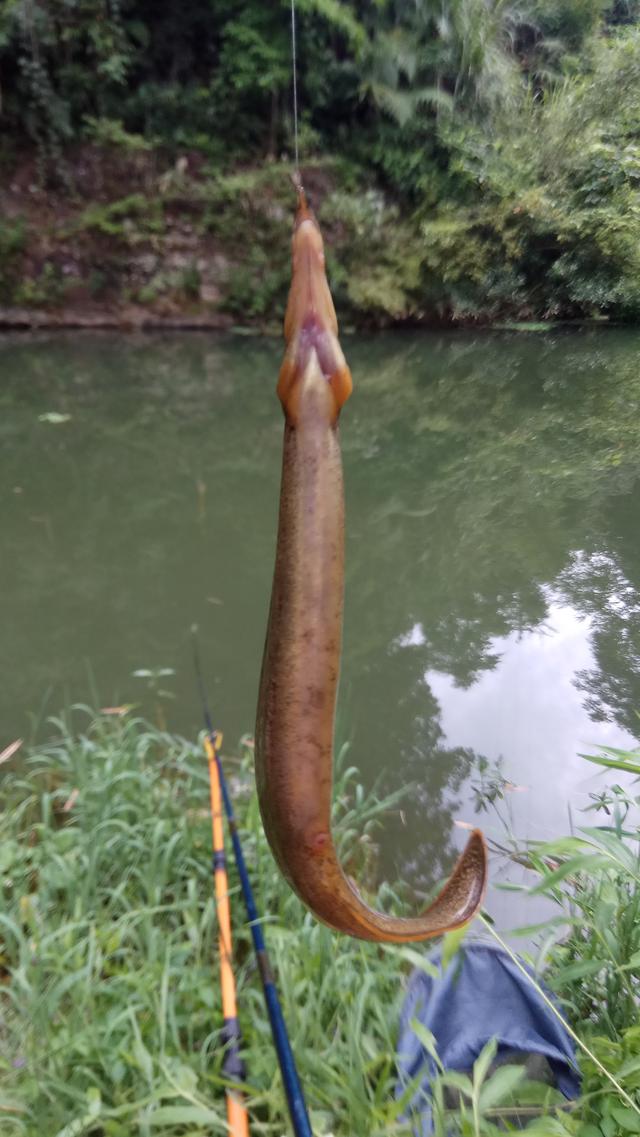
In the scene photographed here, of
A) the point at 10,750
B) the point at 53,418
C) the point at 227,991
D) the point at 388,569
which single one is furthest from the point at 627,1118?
Result: the point at 53,418

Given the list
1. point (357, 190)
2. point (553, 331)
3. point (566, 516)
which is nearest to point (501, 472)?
point (566, 516)

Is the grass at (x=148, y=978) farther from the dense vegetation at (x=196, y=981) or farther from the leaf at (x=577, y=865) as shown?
the leaf at (x=577, y=865)

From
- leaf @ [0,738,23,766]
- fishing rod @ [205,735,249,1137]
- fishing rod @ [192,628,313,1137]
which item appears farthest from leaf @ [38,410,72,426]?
fishing rod @ [205,735,249,1137]

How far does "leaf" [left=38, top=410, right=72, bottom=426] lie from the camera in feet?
19.9

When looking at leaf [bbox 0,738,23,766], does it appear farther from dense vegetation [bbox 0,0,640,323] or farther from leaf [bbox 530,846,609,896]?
dense vegetation [bbox 0,0,640,323]

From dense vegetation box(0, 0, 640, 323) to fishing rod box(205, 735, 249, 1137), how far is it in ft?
31.0

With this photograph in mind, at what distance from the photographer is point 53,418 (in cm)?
614

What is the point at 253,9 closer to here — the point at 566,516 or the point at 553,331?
the point at 553,331

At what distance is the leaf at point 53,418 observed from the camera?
6055 millimetres

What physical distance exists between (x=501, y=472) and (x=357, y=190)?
288 inches

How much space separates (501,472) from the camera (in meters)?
5.34

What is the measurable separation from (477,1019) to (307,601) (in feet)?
4.14

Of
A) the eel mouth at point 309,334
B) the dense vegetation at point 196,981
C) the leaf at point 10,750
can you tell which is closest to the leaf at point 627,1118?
the dense vegetation at point 196,981

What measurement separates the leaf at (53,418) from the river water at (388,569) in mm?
47
